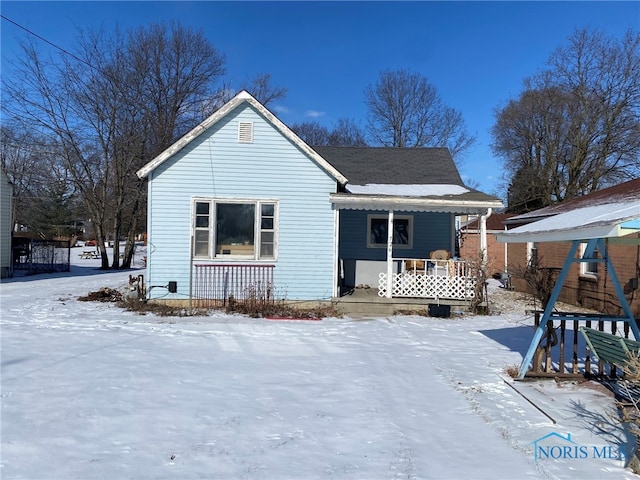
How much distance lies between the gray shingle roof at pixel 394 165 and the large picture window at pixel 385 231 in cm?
113

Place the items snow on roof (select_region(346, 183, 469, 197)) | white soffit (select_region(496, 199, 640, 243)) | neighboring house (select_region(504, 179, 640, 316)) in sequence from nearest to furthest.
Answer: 1. white soffit (select_region(496, 199, 640, 243))
2. neighboring house (select_region(504, 179, 640, 316))
3. snow on roof (select_region(346, 183, 469, 197))

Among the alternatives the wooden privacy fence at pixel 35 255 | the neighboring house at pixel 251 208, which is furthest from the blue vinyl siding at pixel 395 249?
the wooden privacy fence at pixel 35 255

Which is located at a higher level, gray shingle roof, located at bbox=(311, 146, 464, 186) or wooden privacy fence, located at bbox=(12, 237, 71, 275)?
gray shingle roof, located at bbox=(311, 146, 464, 186)

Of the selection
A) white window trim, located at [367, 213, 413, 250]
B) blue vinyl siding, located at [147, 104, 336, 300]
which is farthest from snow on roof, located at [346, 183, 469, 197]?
blue vinyl siding, located at [147, 104, 336, 300]

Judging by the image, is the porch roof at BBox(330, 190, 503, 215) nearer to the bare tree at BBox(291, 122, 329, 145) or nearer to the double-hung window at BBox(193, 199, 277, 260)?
the double-hung window at BBox(193, 199, 277, 260)

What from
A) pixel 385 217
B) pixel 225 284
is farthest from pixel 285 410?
pixel 385 217

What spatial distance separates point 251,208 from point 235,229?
2.25 ft

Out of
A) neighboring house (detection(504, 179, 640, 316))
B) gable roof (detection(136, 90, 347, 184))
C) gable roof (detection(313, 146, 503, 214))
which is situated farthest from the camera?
gable roof (detection(313, 146, 503, 214))

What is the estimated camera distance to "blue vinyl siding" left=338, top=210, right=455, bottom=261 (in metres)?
13.8

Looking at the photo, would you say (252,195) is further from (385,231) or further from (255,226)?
(385,231)

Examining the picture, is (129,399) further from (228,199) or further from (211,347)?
(228,199)

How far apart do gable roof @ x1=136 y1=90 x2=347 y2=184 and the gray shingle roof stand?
2460 mm

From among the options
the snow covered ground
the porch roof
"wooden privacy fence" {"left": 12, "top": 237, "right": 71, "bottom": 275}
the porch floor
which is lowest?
the snow covered ground

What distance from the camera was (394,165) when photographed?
50.0 feet
